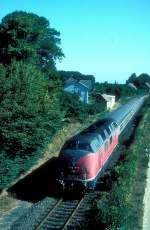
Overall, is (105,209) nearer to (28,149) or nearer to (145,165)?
(28,149)

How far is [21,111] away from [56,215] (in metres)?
6.14

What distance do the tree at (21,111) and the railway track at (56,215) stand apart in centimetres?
372

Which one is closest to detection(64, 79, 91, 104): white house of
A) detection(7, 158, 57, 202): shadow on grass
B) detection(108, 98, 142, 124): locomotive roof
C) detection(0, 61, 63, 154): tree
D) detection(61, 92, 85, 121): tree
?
detection(108, 98, 142, 124): locomotive roof

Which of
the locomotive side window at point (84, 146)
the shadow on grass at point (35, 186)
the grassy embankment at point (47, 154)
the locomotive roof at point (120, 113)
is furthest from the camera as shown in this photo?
the locomotive roof at point (120, 113)

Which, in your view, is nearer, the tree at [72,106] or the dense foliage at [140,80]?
the tree at [72,106]

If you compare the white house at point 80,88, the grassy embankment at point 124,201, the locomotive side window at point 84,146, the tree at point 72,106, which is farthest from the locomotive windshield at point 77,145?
the white house at point 80,88

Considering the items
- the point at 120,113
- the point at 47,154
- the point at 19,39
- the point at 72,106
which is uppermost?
the point at 19,39

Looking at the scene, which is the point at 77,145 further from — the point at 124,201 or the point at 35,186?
the point at 124,201

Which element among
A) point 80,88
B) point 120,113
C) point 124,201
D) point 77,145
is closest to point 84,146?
point 77,145

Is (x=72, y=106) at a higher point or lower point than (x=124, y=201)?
higher

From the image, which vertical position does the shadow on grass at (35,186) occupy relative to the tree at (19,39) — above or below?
below

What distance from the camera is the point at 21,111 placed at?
66.2 ft

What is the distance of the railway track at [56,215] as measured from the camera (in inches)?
647

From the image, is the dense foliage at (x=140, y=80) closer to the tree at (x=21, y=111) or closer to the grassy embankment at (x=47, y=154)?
the grassy embankment at (x=47, y=154)
